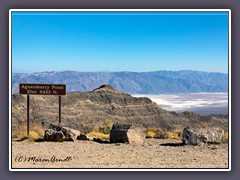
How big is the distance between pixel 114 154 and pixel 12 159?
141 inches

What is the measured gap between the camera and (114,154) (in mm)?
14594

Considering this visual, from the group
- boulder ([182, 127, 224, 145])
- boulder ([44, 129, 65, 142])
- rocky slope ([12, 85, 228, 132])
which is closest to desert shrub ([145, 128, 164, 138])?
boulder ([182, 127, 224, 145])

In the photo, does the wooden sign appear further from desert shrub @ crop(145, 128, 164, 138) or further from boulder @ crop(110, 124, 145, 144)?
desert shrub @ crop(145, 128, 164, 138)

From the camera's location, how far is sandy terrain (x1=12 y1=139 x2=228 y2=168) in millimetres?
12625

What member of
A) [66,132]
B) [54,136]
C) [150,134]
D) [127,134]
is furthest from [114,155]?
[150,134]

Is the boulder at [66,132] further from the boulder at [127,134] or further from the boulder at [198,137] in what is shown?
the boulder at [198,137]

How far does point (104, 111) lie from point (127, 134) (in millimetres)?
23940

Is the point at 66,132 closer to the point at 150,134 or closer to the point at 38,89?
the point at 38,89

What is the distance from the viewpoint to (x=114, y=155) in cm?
1441

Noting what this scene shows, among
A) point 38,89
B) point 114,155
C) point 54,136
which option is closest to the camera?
point 114,155

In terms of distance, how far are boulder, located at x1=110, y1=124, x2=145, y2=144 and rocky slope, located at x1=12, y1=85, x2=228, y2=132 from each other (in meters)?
15.3

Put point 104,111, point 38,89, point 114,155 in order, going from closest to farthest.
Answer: point 114,155 → point 38,89 → point 104,111

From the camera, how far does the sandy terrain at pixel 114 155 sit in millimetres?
12625
